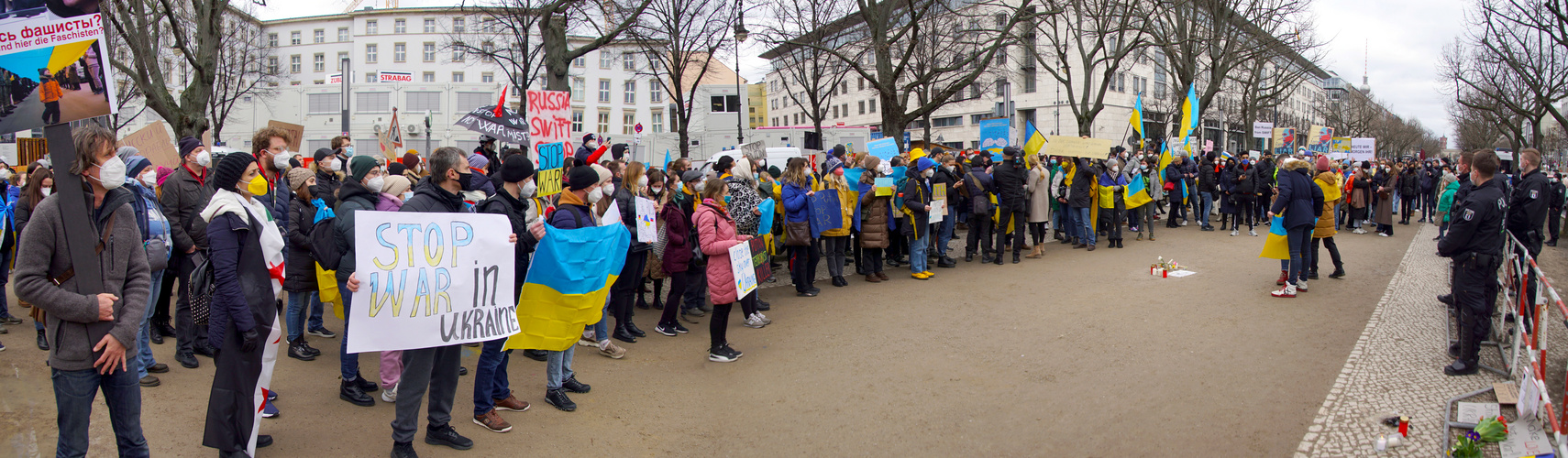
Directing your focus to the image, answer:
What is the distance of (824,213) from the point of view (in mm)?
9406

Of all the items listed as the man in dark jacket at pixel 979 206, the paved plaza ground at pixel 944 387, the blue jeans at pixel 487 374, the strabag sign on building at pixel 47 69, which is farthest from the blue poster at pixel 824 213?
the strabag sign on building at pixel 47 69

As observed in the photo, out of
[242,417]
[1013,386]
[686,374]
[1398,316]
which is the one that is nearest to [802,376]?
[686,374]

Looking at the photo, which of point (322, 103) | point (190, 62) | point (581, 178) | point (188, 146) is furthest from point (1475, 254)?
point (322, 103)

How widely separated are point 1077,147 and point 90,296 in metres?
12.9

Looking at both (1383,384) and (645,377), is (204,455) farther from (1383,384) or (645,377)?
(1383,384)

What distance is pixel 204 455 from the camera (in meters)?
4.25

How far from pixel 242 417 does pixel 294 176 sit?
239 centimetres

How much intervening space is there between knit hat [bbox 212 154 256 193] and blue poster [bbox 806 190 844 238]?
5.93m

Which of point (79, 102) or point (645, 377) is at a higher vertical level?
point (79, 102)

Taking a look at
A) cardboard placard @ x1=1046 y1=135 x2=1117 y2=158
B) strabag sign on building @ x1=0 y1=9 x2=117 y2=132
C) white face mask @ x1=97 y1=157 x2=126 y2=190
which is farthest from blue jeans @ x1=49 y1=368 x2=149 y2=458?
cardboard placard @ x1=1046 y1=135 x2=1117 y2=158

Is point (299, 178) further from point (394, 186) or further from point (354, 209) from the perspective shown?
point (354, 209)

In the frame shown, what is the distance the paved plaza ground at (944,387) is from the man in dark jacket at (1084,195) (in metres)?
4.27

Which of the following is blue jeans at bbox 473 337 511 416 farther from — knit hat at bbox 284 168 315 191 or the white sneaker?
knit hat at bbox 284 168 315 191

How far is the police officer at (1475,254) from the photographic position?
5770 millimetres
